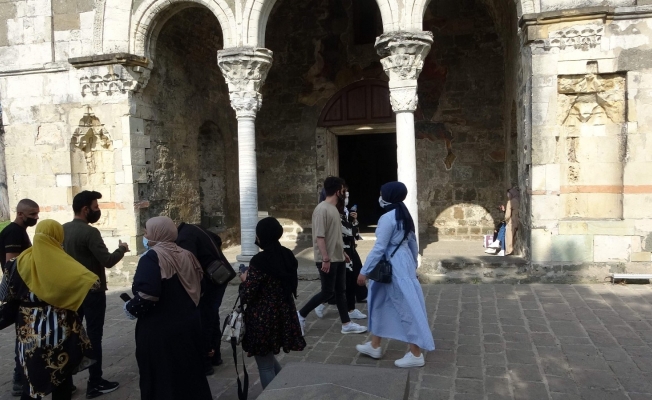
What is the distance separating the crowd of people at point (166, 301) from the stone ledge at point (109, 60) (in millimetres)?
4521

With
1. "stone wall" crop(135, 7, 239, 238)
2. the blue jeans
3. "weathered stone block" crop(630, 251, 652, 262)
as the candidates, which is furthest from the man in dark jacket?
"weathered stone block" crop(630, 251, 652, 262)

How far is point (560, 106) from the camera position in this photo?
7.01m

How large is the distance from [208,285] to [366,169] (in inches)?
435

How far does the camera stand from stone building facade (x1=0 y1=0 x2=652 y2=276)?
6867 mm

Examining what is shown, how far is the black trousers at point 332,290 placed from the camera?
5074 mm

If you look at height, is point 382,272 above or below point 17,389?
above

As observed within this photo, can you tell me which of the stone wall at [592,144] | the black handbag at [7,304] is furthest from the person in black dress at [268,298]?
the stone wall at [592,144]

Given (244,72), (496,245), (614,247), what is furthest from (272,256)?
(496,245)

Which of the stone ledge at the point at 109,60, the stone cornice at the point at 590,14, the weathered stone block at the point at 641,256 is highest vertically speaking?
the stone cornice at the point at 590,14

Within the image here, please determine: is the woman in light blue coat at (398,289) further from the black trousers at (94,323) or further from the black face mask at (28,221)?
the black face mask at (28,221)

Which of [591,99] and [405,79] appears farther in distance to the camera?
[405,79]

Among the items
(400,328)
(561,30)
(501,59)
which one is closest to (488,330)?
(400,328)

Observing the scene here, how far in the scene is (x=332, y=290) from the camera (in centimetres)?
509

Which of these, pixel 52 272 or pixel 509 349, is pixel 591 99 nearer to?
pixel 509 349
